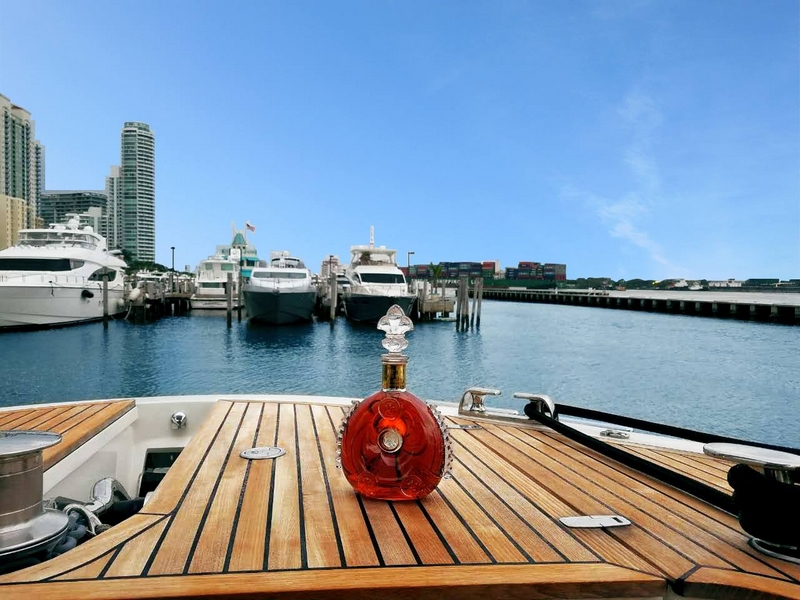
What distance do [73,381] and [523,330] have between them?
2666cm

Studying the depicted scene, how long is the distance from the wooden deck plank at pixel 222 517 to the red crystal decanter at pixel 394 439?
396mm

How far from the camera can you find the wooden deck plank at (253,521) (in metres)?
1.36

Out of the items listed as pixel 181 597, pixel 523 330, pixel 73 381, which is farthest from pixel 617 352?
pixel 181 597

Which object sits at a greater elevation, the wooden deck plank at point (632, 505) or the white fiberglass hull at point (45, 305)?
the wooden deck plank at point (632, 505)

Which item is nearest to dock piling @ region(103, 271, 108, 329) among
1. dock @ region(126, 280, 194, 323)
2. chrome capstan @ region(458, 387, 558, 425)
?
dock @ region(126, 280, 194, 323)

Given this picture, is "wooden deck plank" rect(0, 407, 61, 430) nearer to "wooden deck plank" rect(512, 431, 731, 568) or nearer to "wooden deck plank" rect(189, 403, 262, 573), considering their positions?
"wooden deck plank" rect(189, 403, 262, 573)

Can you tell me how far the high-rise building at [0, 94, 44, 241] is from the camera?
78.1 m

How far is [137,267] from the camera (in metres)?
101

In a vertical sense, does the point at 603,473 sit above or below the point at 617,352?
above

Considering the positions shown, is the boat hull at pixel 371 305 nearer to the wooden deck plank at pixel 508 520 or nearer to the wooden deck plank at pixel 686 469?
the wooden deck plank at pixel 686 469

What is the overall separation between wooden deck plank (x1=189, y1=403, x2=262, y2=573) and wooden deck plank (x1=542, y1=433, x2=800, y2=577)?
136cm

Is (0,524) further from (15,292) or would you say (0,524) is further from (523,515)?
(15,292)

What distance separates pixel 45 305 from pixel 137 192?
3189 inches

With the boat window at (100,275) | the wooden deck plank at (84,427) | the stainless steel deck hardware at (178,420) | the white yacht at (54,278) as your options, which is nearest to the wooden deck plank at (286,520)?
the wooden deck plank at (84,427)
